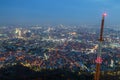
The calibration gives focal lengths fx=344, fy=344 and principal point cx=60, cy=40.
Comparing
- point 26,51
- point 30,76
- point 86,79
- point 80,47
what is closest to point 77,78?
point 86,79

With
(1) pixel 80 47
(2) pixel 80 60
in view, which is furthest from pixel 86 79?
(1) pixel 80 47

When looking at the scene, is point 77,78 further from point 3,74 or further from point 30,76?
point 3,74

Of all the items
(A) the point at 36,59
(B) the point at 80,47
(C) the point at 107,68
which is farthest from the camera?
(B) the point at 80,47

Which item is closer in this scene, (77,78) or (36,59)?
(77,78)

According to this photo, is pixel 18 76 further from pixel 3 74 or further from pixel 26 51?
pixel 26 51

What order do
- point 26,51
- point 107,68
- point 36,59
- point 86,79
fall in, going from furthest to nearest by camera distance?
point 26,51
point 36,59
point 107,68
point 86,79

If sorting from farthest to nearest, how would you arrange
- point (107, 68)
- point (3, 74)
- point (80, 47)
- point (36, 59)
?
point (80, 47) → point (36, 59) → point (107, 68) → point (3, 74)

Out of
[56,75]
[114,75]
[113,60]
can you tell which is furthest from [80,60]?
[56,75]

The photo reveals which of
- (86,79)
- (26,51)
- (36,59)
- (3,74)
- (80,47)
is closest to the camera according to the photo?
(86,79)

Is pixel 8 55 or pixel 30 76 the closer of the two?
pixel 30 76
